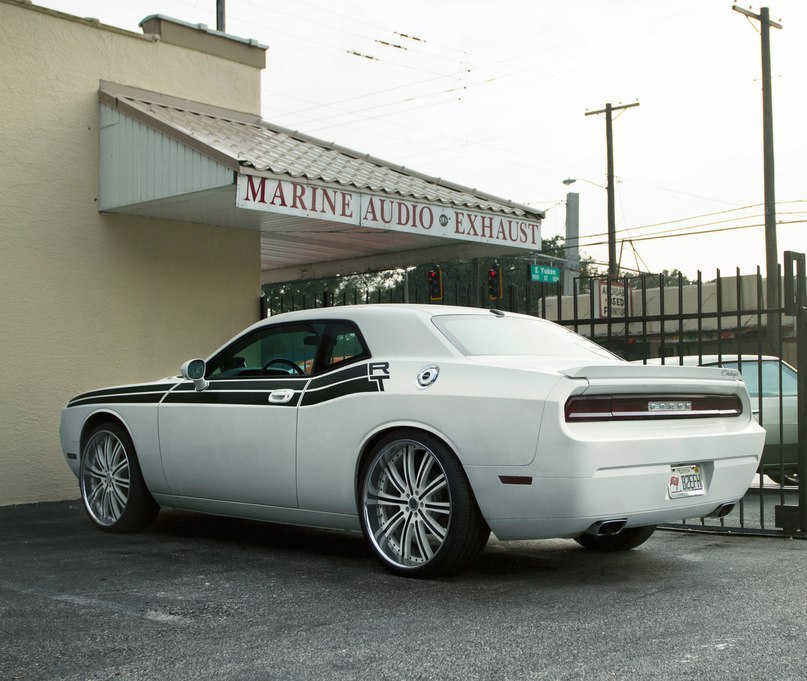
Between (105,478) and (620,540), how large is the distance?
3787 mm

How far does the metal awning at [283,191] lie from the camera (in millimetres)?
9641

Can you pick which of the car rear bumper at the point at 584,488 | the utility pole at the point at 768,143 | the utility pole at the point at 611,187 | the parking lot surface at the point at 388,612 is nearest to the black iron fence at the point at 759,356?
the parking lot surface at the point at 388,612

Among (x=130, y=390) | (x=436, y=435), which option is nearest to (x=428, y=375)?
(x=436, y=435)

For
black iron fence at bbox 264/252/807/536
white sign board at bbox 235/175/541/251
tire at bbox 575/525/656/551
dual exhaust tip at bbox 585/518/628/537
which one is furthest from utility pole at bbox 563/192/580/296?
dual exhaust tip at bbox 585/518/628/537

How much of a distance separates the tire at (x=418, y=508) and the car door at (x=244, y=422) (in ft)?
2.31

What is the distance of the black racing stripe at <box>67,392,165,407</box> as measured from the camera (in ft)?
24.7

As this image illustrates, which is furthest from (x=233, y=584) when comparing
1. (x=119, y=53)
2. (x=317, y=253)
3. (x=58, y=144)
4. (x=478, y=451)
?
(x=317, y=253)

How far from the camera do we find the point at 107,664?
415 cm

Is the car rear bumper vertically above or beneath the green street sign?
beneath

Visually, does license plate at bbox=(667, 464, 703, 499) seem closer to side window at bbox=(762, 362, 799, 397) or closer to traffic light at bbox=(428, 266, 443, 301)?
side window at bbox=(762, 362, 799, 397)

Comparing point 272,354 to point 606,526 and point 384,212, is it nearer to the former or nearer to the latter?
point 606,526

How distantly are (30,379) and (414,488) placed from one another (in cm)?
556

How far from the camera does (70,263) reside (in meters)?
10.4

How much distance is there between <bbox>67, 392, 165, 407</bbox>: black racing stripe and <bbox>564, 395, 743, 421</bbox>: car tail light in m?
3.34
